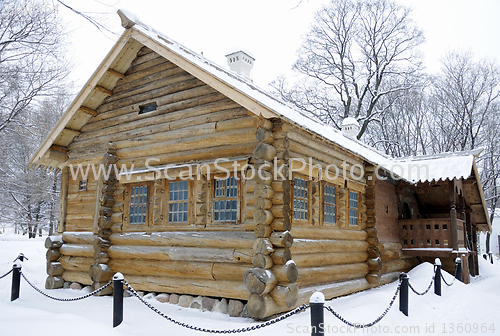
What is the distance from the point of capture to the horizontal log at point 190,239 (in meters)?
8.88

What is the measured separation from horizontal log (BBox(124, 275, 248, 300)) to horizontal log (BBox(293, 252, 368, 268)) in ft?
4.59

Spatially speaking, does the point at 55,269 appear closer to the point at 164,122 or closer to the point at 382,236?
the point at 164,122

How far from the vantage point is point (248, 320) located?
320 inches

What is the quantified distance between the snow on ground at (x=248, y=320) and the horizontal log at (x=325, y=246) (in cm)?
125

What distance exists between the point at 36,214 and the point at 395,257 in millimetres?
22711

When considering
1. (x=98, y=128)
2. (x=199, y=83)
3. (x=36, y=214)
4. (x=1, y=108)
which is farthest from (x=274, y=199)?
(x=36, y=214)

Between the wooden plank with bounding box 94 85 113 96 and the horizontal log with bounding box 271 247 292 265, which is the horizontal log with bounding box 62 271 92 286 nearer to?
the wooden plank with bounding box 94 85 113 96

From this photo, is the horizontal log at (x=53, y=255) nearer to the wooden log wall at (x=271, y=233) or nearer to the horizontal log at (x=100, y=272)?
the horizontal log at (x=100, y=272)

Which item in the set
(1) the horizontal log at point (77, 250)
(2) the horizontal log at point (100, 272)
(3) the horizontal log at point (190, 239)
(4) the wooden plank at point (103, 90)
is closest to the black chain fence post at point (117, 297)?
(3) the horizontal log at point (190, 239)

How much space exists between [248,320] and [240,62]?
863 cm

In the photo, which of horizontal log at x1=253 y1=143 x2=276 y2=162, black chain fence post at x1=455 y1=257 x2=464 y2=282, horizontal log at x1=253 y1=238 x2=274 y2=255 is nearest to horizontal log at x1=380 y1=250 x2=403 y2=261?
black chain fence post at x1=455 y1=257 x2=464 y2=282

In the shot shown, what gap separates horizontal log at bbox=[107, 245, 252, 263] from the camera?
8852 millimetres

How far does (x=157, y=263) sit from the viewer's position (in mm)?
10258

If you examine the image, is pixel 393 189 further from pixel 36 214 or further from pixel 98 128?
pixel 36 214
